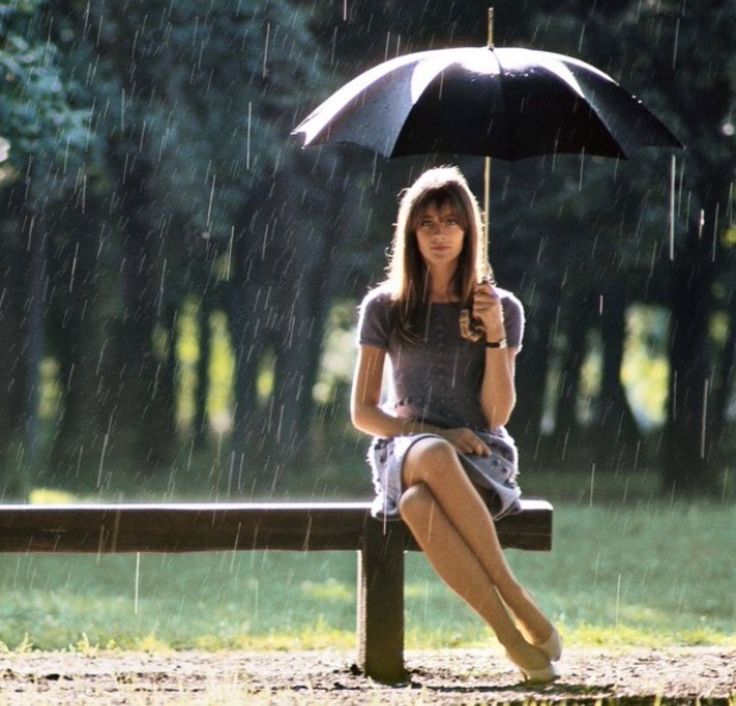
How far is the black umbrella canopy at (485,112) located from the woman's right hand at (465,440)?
105cm

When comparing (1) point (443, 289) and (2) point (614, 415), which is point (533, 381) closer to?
(2) point (614, 415)

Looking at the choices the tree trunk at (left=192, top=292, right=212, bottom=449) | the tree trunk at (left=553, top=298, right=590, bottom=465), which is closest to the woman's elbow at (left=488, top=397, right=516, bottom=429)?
the tree trunk at (left=553, top=298, right=590, bottom=465)

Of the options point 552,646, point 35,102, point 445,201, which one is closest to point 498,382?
point 445,201

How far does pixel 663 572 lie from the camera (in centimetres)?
1442

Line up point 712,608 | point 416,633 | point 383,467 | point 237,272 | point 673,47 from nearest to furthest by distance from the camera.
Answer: point 383,467 → point 416,633 → point 712,608 → point 673,47 → point 237,272

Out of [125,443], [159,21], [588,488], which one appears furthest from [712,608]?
[125,443]

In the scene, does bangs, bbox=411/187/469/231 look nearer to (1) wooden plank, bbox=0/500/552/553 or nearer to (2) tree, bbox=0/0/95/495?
(1) wooden plank, bbox=0/500/552/553

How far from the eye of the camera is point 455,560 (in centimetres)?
591

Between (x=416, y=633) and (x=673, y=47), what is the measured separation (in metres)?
12.6

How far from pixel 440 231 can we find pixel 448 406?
2.15 ft

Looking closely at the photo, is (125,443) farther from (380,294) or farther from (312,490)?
(380,294)

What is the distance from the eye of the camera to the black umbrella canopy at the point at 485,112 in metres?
6.31

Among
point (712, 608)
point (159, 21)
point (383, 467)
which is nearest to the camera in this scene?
point (383, 467)

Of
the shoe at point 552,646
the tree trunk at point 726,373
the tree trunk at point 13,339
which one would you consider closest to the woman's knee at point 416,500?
the shoe at point 552,646
